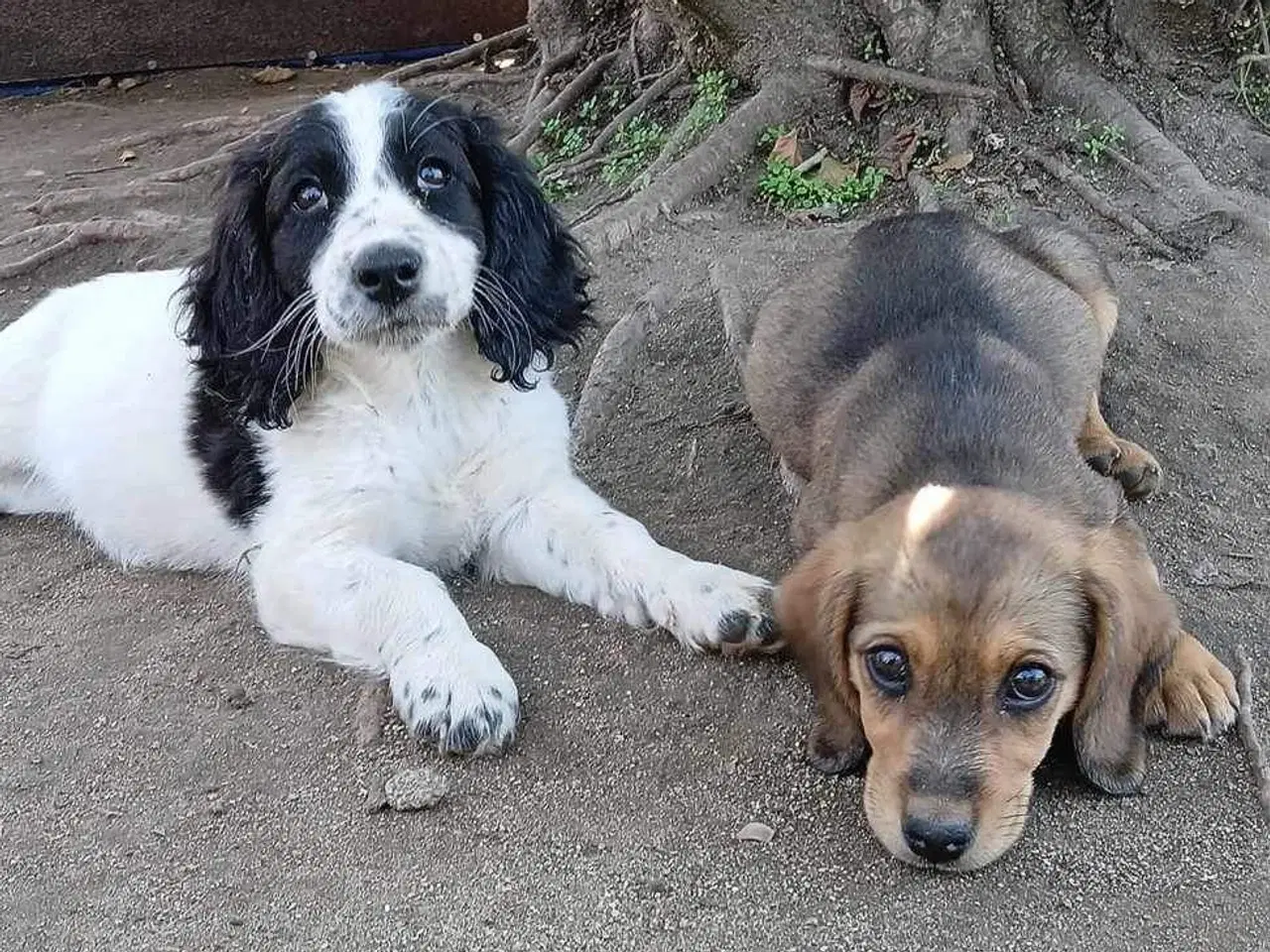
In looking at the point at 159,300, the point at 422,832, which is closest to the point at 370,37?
the point at 159,300

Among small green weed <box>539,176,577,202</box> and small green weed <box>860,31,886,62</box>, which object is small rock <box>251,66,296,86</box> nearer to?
small green weed <box>539,176,577,202</box>

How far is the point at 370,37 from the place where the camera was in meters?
12.4

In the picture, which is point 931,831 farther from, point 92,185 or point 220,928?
point 92,185

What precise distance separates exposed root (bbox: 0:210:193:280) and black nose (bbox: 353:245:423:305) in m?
4.38

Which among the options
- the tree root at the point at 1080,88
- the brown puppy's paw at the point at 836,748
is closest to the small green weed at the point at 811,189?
the tree root at the point at 1080,88

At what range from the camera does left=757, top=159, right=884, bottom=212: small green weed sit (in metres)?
6.90

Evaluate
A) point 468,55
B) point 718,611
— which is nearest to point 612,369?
point 718,611

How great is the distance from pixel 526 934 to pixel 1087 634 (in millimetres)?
1576

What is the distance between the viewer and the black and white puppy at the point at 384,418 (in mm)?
4500

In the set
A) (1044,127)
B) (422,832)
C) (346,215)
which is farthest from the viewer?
(1044,127)

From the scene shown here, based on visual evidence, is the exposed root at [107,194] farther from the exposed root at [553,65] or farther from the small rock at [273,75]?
the small rock at [273,75]

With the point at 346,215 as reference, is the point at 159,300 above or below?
below

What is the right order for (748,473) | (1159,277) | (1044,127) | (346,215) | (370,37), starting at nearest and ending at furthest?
(346,215), (748,473), (1159,277), (1044,127), (370,37)

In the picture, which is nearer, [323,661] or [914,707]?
[914,707]
